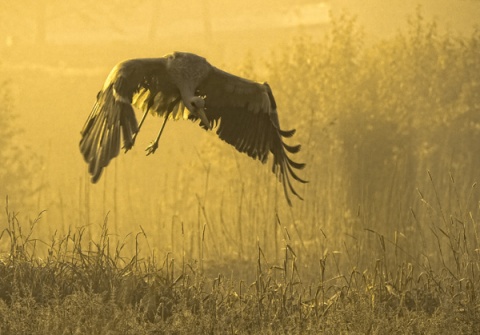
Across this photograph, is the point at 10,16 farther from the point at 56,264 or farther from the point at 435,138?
the point at 56,264

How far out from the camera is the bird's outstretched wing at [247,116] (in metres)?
7.05

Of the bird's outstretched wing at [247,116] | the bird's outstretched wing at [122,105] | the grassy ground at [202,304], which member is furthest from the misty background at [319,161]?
the grassy ground at [202,304]

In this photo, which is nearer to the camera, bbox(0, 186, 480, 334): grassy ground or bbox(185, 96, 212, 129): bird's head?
bbox(0, 186, 480, 334): grassy ground

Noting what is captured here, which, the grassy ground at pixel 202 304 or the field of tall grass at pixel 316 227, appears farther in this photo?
the field of tall grass at pixel 316 227

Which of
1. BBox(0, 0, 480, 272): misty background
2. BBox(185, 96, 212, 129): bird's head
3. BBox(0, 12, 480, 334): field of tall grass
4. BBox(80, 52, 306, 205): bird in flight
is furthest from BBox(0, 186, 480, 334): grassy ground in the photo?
BBox(0, 0, 480, 272): misty background

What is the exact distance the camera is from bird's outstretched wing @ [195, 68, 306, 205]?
7.05 meters

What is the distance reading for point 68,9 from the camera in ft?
105

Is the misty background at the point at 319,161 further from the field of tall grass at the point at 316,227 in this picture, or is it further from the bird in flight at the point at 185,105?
the bird in flight at the point at 185,105

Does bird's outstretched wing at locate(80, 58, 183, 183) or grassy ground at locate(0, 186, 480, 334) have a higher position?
bird's outstretched wing at locate(80, 58, 183, 183)

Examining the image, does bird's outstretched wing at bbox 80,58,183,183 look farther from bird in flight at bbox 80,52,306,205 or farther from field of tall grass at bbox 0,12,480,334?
field of tall grass at bbox 0,12,480,334

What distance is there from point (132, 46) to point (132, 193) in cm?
1483

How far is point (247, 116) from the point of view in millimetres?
7270

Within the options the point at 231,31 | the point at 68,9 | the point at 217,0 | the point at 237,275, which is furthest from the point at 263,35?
the point at 237,275

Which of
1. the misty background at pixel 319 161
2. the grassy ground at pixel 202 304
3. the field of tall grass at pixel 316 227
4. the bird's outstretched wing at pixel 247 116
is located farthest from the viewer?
the misty background at pixel 319 161
